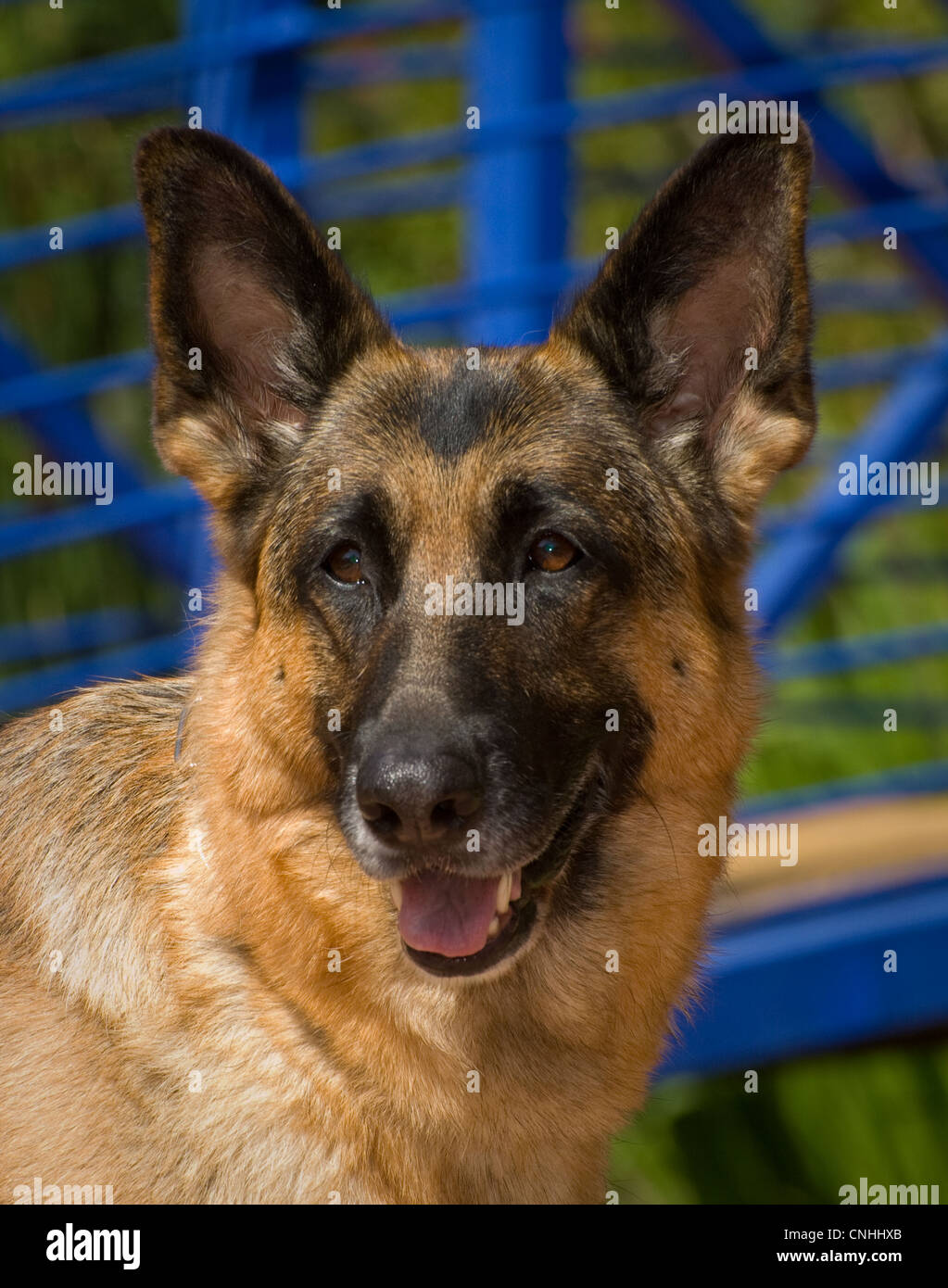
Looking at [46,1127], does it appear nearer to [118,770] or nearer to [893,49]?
[118,770]

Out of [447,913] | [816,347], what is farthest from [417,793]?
[816,347]

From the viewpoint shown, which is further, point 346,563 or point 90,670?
point 90,670

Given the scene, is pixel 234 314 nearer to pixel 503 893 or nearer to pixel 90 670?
pixel 503 893

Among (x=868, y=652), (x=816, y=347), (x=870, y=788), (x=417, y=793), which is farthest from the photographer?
(x=816, y=347)

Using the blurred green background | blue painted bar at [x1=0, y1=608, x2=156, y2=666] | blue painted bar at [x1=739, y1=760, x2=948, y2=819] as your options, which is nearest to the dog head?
the blurred green background

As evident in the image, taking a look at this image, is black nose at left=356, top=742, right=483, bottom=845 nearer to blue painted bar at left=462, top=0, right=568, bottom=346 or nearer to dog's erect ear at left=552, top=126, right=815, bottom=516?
dog's erect ear at left=552, top=126, right=815, bottom=516

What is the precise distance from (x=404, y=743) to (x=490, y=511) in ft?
2.22

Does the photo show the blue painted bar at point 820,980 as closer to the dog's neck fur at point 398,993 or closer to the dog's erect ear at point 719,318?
the dog's neck fur at point 398,993

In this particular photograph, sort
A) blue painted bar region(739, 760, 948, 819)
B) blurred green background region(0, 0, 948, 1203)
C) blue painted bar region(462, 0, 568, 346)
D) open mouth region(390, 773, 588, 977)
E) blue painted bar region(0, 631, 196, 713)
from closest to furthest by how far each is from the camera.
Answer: open mouth region(390, 773, 588, 977) → blue painted bar region(462, 0, 568, 346) → blue painted bar region(0, 631, 196, 713) → blurred green background region(0, 0, 948, 1203) → blue painted bar region(739, 760, 948, 819)

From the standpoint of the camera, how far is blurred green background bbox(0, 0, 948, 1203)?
746 cm

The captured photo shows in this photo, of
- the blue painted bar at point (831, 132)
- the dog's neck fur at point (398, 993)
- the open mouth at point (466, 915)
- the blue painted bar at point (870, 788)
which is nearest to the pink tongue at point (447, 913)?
the open mouth at point (466, 915)

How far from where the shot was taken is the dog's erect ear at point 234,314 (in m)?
3.38

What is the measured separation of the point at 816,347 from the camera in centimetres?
1016

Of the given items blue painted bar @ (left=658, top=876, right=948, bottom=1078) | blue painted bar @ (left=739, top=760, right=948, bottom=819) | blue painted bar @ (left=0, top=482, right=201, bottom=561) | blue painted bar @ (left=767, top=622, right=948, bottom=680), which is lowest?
blue painted bar @ (left=658, top=876, right=948, bottom=1078)
